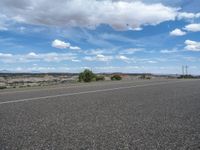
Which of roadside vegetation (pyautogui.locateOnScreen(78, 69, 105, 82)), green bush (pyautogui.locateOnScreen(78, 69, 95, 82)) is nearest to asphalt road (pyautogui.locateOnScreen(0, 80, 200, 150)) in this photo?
green bush (pyautogui.locateOnScreen(78, 69, 95, 82))

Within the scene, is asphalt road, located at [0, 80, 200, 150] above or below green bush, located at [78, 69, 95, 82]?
below

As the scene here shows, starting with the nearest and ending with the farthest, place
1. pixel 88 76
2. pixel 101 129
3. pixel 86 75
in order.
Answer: pixel 101 129, pixel 88 76, pixel 86 75

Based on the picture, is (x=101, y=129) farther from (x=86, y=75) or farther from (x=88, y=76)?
(x=86, y=75)

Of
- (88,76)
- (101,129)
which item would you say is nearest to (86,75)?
(88,76)

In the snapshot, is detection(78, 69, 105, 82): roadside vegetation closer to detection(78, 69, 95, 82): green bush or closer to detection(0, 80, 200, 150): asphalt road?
detection(78, 69, 95, 82): green bush

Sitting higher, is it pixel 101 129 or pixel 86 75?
pixel 86 75

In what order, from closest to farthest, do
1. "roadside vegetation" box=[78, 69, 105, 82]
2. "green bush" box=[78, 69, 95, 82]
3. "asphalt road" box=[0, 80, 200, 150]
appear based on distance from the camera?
"asphalt road" box=[0, 80, 200, 150], "green bush" box=[78, 69, 95, 82], "roadside vegetation" box=[78, 69, 105, 82]

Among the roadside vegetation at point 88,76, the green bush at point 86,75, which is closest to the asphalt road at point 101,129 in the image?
the green bush at point 86,75

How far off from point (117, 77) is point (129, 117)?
30138mm

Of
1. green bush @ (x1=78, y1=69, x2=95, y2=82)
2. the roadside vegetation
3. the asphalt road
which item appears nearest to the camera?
the asphalt road

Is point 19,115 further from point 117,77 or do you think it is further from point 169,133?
point 117,77

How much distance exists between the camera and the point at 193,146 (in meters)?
3.92

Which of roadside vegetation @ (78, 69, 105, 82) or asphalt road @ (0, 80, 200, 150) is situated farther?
roadside vegetation @ (78, 69, 105, 82)

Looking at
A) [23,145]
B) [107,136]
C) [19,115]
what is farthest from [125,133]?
[19,115]
